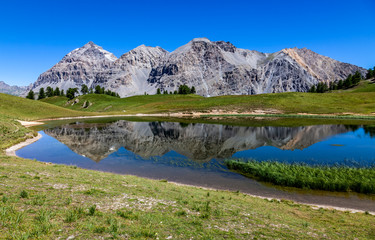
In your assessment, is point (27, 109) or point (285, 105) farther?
point (285, 105)

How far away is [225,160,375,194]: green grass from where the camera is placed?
2356cm

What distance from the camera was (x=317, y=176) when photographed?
84.8ft

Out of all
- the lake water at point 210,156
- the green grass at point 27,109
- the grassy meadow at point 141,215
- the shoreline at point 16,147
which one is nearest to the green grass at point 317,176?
the lake water at point 210,156

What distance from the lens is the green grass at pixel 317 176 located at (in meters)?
23.6

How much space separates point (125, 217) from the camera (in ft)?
39.6

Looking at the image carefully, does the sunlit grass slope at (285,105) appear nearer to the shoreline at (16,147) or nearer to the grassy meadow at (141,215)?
the shoreline at (16,147)

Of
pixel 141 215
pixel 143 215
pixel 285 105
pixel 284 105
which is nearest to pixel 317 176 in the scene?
pixel 143 215

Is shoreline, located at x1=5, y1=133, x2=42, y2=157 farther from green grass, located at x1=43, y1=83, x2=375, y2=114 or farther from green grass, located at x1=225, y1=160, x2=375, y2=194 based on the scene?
green grass, located at x1=43, y1=83, x2=375, y2=114

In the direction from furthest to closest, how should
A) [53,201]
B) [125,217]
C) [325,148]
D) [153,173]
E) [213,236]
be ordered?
[325,148]
[153,173]
[53,201]
[125,217]
[213,236]

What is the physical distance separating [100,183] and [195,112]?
4808 inches

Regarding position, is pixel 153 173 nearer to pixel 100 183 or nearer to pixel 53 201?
pixel 100 183

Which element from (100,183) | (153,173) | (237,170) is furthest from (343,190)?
(100,183)

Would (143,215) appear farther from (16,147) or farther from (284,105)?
(284,105)

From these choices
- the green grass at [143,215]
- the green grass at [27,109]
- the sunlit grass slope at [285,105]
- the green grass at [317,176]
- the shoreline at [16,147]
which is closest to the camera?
the green grass at [143,215]
